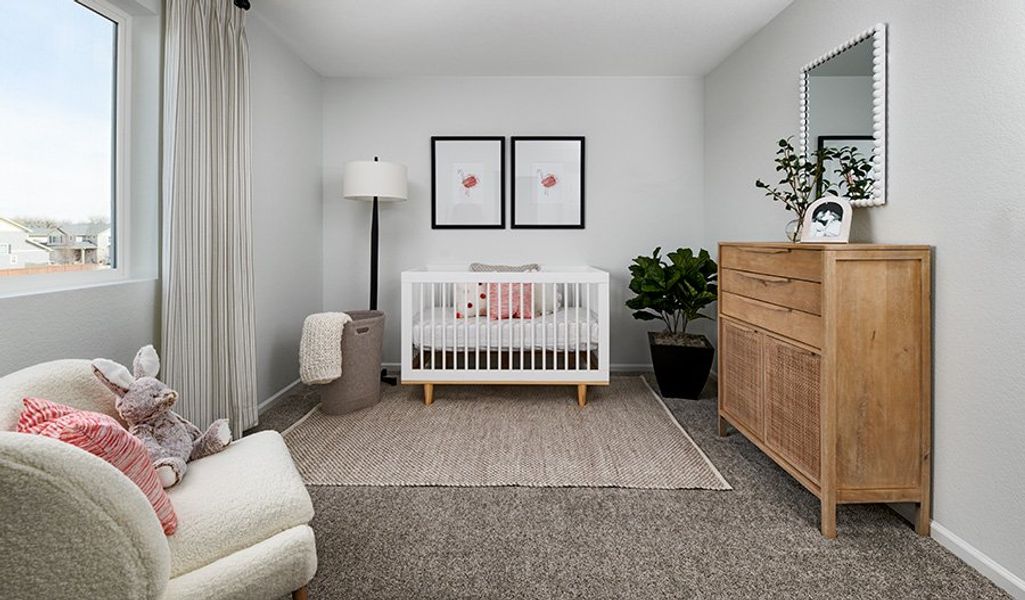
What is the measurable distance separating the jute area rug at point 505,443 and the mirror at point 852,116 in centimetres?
139

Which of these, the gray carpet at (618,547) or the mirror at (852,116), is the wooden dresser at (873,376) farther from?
the mirror at (852,116)

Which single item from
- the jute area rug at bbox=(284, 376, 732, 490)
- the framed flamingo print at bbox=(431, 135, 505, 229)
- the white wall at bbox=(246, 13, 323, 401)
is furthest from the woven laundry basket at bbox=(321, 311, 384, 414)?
the framed flamingo print at bbox=(431, 135, 505, 229)

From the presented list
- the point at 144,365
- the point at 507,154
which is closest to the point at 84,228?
the point at 144,365

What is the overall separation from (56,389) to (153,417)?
242 mm

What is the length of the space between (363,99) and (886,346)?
12.5ft

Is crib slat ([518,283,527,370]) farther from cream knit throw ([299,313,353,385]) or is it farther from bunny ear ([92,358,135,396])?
bunny ear ([92,358,135,396])

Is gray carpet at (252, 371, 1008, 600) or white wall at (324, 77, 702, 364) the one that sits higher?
white wall at (324, 77, 702, 364)

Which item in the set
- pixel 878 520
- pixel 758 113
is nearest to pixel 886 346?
pixel 878 520

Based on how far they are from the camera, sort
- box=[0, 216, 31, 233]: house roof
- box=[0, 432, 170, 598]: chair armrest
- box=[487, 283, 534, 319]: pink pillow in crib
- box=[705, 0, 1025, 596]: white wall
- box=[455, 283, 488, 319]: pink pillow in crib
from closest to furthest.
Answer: box=[0, 432, 170, 598]: chair armrest
box=[705, 0, 1025, 596]: white wall
box=[0, 216, 31, 233]: house roof
box=[487, 283, 534, 319]: pink pillow in crib
box=[455, 283, 488, 319]: pink pillow in crib

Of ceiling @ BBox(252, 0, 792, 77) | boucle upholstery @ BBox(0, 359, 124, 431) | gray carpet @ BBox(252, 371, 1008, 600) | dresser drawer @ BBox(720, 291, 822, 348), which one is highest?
ceiling @ BBox(252, 0, 792, 77)

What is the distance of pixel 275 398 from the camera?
3307 mm

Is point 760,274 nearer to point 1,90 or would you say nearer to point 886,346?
point 886,346

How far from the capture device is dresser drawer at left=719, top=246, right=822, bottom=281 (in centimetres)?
184

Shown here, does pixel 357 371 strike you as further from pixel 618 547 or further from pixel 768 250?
pixel 768 250
